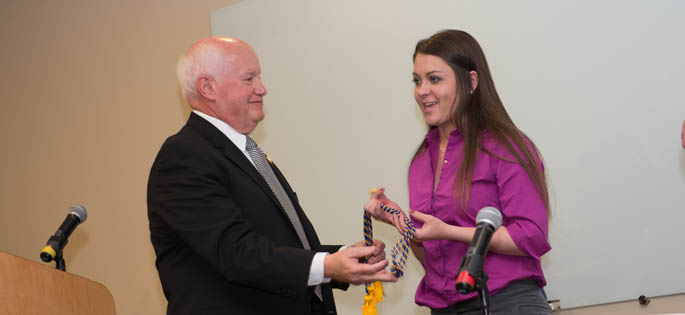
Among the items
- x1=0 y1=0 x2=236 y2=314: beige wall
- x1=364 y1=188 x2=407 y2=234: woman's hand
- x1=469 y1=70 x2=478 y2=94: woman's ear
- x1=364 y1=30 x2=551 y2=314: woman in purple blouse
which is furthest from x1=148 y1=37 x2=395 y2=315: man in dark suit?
x1=0 y1=0 x2=236 y2=314: beige wall

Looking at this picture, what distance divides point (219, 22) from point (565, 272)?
7.70 feet

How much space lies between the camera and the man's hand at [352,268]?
199 cm

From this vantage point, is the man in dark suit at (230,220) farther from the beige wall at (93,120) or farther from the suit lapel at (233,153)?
the beige wall at (93,120)

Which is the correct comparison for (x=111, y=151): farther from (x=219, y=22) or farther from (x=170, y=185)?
(x=170, y=185)

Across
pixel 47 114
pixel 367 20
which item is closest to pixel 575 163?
pixel 367 20

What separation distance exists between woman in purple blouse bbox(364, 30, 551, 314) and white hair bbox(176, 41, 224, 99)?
687 millimetres

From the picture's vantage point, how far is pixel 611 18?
9.77ft

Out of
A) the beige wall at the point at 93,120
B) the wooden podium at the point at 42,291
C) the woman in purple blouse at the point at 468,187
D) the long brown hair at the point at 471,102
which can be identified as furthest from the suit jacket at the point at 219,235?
the beige wall at the point at 93,120

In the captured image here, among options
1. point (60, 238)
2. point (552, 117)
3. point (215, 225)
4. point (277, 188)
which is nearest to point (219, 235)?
point (215, 225)

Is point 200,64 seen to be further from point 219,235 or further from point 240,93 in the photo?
point 219,235

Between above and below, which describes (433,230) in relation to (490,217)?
below

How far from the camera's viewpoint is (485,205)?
7.30ft

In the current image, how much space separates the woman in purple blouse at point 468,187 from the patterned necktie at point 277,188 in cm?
24

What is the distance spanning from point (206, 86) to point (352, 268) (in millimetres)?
860
